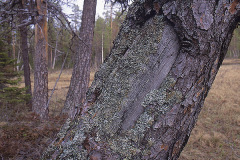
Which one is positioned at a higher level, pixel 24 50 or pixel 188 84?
pixel 24 50

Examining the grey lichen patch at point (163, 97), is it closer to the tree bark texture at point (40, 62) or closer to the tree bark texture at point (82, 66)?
the tree bark texture at point (40, 62)

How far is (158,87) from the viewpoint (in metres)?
0.94

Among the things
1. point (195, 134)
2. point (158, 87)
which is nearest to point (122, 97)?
point (158, 87)

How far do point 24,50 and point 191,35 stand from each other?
28.8 ft

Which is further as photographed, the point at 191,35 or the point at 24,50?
the point at 24,50

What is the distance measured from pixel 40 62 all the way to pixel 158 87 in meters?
5.21

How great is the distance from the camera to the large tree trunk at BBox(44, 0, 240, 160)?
0.87 meters

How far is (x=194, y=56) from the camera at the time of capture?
2.92 ft

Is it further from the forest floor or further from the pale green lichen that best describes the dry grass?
the pale green lichen

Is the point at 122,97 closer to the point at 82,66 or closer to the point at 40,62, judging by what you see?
the point at 40,62

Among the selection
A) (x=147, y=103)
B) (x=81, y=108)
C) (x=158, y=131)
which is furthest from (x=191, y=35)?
(x=81, y=108)

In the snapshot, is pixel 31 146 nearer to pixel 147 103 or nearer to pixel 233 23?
pixel 147 103

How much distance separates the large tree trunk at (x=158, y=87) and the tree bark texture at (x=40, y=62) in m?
4.71

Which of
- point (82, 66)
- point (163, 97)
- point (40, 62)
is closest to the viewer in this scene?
point (163, 97)
